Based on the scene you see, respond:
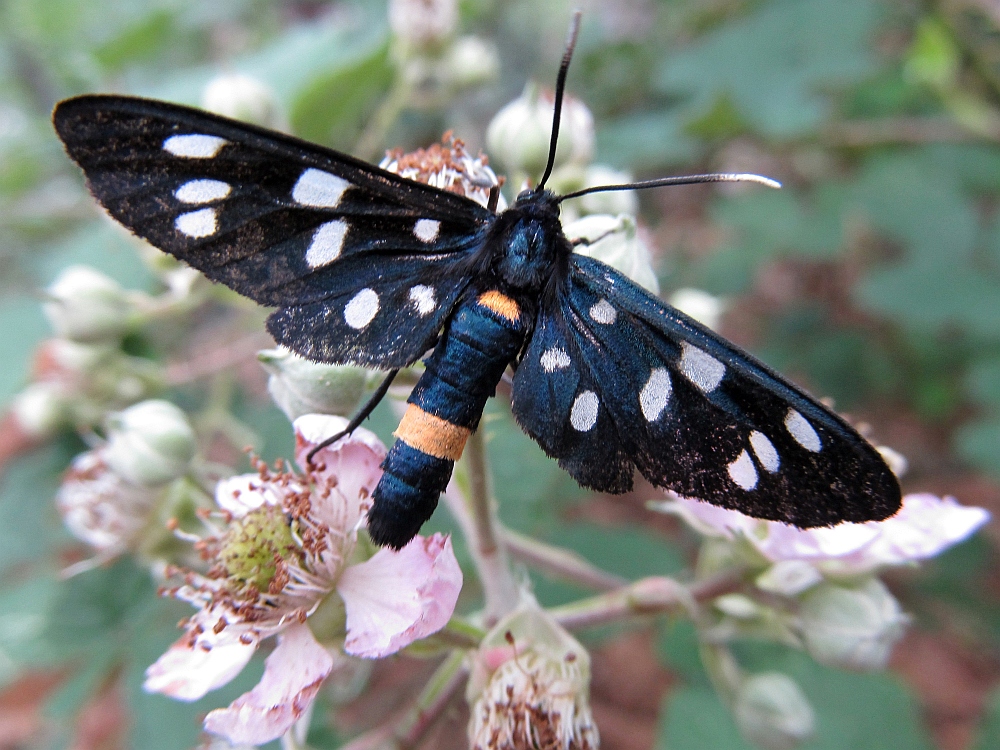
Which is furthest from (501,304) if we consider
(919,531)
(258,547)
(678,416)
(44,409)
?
(44,409)

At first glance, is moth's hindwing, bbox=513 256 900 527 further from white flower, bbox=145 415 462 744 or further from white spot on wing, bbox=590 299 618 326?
white flower, bbox=145 415 462 744

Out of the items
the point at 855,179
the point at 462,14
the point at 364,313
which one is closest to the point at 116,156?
the point at 364,313

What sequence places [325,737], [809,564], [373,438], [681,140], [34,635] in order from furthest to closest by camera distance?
[681,140] → [34,635] → [325,737] → [809,564] → [373,438]

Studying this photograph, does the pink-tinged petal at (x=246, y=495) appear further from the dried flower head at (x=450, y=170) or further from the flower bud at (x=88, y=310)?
the flower bud at (x=88, y=310)

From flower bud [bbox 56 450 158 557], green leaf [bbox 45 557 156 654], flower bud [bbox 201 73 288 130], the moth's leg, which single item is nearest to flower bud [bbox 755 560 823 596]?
the moth's leg

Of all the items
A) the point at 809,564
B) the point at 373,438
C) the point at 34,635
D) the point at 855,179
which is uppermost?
the point at 855,179

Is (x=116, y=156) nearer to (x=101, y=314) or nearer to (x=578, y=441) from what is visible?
(x=578, y=441)

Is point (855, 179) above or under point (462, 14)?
above

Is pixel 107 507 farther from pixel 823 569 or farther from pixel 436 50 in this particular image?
pixel 436 50

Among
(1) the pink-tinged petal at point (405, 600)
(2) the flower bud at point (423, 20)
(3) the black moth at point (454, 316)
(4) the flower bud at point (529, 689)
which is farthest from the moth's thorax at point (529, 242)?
(2) the flower bud at point (423, 20)
